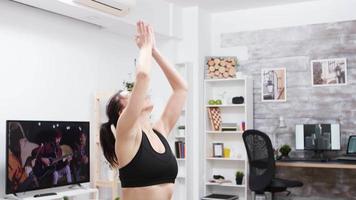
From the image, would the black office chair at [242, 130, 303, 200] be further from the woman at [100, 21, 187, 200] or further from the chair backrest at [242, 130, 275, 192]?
the woman at [100, 21, 187, 200]

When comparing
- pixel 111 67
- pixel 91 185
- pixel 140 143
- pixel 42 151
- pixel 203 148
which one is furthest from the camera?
pixel 203 148

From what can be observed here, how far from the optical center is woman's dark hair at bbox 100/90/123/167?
6.37 feet

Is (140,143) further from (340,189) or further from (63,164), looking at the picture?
(340,189)

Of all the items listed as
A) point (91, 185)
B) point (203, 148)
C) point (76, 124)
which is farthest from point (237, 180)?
point (76, 124)

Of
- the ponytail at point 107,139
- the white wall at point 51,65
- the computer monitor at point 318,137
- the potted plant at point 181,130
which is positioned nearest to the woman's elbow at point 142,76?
the ponytail at point 107,139

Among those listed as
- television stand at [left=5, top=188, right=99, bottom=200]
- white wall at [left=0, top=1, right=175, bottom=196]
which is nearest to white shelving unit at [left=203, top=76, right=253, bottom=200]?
white wall at [left=0, top=1, right=175, bottom=196]

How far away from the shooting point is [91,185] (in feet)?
17.0

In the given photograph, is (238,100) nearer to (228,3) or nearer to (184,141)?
(184,141)

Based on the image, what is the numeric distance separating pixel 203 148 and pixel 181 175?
0.47 metres

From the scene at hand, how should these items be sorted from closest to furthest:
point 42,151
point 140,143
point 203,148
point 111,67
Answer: point 140,143
point 42,151
point 111,67
point 203,148

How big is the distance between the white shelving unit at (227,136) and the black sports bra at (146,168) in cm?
418

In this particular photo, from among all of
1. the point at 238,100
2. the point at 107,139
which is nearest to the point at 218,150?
the point at 238,100

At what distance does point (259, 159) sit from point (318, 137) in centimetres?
91

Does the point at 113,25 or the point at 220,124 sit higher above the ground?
the point at 113,25
